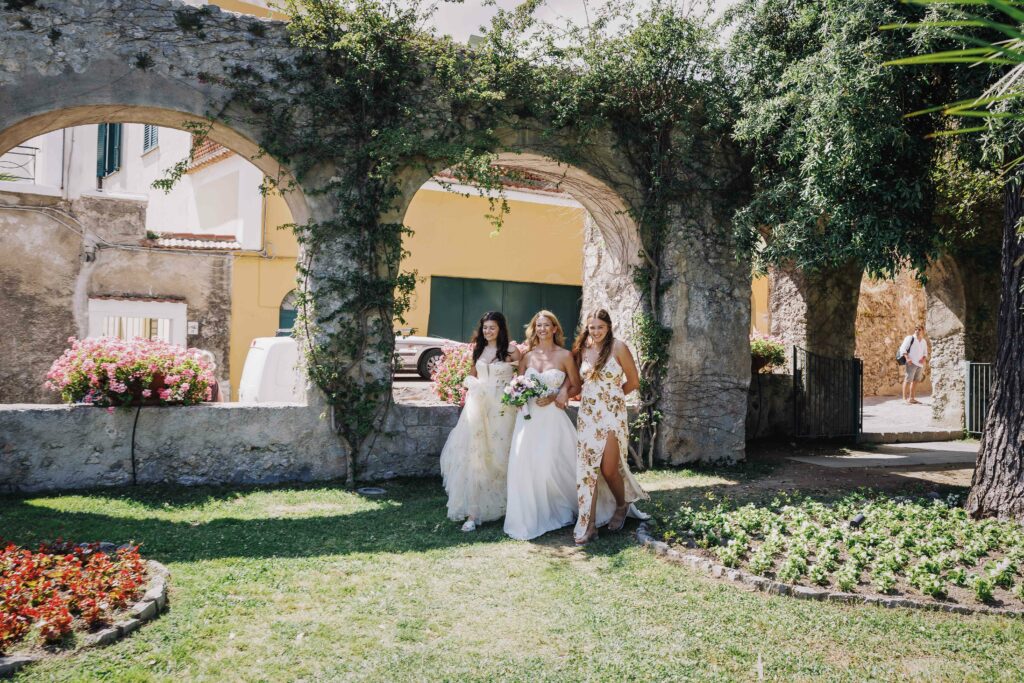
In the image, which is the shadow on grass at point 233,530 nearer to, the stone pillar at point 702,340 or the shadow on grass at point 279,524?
the shadow on grass at point 279,524

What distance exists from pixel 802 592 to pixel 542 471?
2.21m

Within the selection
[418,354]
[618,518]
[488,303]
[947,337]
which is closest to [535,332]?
[618,518]

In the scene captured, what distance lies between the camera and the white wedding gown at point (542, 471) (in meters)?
6.12

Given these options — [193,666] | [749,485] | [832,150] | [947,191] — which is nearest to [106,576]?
[193,666]

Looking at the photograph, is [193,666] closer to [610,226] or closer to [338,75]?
[338,75]

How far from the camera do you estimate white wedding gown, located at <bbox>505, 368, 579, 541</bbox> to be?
20.1 ft

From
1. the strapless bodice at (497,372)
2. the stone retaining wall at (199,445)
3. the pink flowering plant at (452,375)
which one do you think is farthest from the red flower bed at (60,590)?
the pink flowering plant at (452,375)

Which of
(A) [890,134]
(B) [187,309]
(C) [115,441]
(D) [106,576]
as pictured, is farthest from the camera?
(B) [187,309]

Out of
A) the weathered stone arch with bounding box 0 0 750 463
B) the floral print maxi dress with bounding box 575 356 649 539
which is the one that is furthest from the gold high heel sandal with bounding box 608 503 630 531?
the weathered stone arch with bounding box 0 0 750 463

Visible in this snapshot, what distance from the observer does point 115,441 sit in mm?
7156

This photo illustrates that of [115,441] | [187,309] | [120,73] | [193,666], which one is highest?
[120,73]

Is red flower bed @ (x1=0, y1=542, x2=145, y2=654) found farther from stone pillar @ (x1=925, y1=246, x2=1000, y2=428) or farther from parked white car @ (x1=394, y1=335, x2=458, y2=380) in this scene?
stone pillar @ (x1=925, y1=246, x2=1000, y2=428)

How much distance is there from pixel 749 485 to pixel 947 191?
A: 4234mm

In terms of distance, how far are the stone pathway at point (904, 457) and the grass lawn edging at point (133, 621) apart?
774cm
